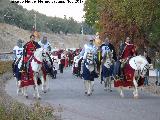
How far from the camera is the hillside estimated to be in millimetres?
106750

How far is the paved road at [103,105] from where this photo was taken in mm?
17594

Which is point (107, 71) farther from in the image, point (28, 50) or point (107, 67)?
point (28, 50)

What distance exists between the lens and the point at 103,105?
69.8ft

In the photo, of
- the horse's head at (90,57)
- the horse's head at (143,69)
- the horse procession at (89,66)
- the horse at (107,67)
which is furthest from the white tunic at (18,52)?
the horse's head at (143,69)

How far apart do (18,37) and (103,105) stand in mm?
98202

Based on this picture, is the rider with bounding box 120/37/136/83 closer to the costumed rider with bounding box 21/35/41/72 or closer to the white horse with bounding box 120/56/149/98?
the white horse with bounding box 120/56/149/98

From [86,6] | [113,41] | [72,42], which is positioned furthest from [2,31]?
[113,41]

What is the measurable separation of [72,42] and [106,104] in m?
131

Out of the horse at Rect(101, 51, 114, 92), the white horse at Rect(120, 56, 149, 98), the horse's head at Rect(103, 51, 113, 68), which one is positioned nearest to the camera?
the white horse at Rect(120, 56, 149, 98)

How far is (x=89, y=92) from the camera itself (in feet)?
86.0

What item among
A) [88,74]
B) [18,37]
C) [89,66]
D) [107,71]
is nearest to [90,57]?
[89,66]

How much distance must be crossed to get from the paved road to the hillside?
75359 mm

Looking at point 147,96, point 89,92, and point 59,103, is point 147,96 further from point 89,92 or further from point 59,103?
point 59,103

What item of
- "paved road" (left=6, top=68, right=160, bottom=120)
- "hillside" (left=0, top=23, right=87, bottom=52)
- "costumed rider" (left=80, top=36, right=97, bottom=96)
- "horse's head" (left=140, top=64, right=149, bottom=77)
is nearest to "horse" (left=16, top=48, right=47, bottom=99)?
"paved road" (left=6, top=68, right=160, bottom=120)
